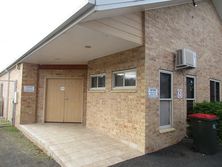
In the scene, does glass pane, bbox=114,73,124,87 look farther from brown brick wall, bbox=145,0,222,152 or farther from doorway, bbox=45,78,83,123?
doorway, bbox=45,78,83,123

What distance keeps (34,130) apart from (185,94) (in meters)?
5.91

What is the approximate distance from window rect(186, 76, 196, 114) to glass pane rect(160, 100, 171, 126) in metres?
1.33

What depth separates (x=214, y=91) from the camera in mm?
10008

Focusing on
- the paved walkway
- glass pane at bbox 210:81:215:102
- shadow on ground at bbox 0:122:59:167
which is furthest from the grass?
glass pane at bbox 210:81:215:102

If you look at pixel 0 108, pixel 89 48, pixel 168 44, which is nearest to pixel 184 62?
pixel 168 44

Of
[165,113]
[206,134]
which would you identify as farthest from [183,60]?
[206,134]

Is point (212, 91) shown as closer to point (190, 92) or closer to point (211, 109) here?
point (190, 92)

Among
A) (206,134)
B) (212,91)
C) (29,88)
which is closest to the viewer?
(206,134)

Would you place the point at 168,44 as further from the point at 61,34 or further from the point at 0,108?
the point at 0,108

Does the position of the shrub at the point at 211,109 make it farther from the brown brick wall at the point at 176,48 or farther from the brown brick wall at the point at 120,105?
the brown brick wall at the point at 120,105

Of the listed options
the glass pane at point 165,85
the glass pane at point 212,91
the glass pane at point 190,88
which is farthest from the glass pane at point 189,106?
the glass pane at point 212,91

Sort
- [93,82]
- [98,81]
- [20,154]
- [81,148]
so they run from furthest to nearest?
[93,82]
[98,81]
[81,148]
[20,154]

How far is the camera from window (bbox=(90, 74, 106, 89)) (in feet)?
26.3

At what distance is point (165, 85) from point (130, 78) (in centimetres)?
123
